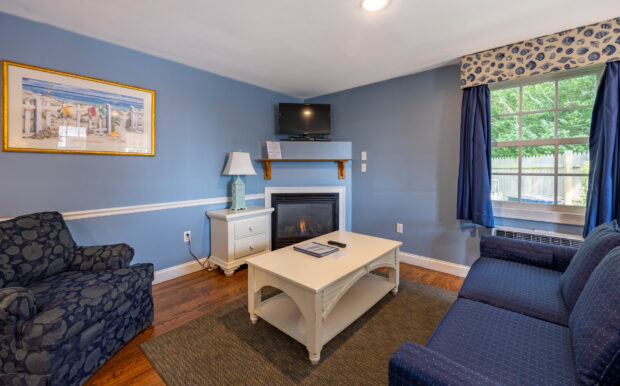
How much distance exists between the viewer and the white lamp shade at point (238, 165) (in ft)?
9.88

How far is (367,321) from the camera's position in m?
1.96

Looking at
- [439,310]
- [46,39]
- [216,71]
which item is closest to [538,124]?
[439,310]

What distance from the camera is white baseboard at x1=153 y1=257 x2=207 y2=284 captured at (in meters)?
2.65

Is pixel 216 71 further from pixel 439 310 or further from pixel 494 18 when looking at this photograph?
pixel 439 310

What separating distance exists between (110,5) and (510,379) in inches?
116

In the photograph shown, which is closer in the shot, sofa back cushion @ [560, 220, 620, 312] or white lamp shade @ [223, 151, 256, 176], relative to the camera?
sofa back cushion @ [560, 220, 620, 312]

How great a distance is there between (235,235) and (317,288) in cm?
163

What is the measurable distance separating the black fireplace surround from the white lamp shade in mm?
678

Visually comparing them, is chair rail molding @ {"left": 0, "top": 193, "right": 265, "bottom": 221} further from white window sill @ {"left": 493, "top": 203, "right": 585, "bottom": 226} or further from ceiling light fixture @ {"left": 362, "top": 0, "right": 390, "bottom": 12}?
white window sill @ {"left": 493, "top": 203, "right": 585, "bottom": 226}

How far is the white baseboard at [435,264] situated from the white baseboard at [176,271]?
2391 mm

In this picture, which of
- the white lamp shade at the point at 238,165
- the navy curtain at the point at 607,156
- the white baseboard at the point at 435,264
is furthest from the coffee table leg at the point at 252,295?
the navy curtain at the point at 607,156

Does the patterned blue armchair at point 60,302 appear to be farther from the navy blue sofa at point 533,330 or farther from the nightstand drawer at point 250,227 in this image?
the navy blue sofa at point 533,330

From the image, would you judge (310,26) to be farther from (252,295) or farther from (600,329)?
(600,329)

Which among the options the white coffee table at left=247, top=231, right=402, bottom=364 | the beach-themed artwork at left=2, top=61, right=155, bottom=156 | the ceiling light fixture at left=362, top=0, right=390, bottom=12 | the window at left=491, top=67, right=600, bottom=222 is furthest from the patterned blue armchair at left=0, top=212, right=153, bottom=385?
the window at left=491, top=67, right=600, bottom=222
